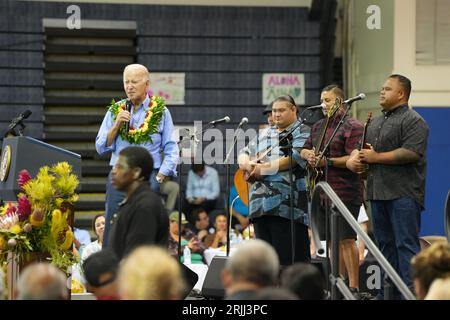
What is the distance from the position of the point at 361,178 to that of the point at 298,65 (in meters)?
6.54

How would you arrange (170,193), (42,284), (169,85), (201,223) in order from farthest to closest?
(169,85), (170,193), (201,223), (42,284)

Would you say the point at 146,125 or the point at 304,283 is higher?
the point at 146,125

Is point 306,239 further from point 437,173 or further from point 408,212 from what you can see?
point 437,173

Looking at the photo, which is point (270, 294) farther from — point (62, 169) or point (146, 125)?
point (146, 125)

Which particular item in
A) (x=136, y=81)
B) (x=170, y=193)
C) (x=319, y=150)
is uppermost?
(x=136, y=81)

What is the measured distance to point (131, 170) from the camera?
6.20 m

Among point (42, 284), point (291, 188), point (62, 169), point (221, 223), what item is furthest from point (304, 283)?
point (221, 223)

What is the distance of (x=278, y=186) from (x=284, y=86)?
6685 mm

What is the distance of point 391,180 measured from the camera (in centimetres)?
761

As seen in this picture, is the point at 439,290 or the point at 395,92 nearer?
the point at 439,290

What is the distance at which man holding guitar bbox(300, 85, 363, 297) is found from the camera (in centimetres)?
790

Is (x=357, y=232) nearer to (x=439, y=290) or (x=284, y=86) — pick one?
(x=439, y=290)

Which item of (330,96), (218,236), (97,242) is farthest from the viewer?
(218,236)

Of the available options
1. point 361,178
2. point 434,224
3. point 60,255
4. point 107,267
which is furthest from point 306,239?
point 434,224
